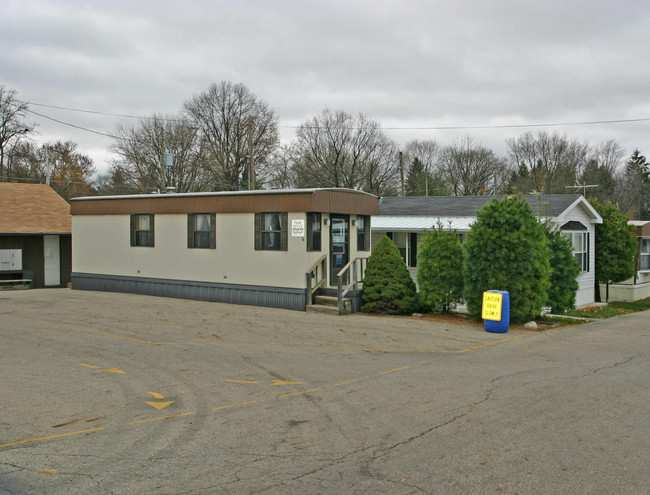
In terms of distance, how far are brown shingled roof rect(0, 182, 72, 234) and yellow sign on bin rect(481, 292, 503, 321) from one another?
18378 millimetres

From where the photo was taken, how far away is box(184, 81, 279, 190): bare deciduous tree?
1925 inches

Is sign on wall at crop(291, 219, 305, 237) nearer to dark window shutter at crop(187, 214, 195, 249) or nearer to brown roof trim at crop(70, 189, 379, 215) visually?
brown roof trim at crop(70, 189, 379, 215)

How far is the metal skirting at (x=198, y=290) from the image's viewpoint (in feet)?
58.7

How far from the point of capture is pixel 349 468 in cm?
554

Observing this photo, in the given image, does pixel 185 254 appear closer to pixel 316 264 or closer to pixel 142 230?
pixel 142 230

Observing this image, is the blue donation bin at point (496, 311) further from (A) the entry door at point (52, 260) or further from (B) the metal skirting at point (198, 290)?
(A) the entry door at point (52, 260)


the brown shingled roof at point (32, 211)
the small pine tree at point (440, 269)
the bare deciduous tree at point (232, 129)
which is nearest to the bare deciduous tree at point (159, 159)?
the bare deciduous tree at point (232, 129)

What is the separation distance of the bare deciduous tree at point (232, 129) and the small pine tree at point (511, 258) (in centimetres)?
3509

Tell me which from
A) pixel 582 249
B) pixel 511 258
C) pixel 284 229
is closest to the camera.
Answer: pixel 511 258

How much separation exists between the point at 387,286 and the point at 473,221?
21.2 feet

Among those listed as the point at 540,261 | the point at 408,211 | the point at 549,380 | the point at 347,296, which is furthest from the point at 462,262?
the point at 408,211

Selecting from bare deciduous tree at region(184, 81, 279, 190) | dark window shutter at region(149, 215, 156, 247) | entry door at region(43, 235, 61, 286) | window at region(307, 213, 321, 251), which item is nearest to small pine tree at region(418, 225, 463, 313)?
window at region(307, 213, 321, 251)

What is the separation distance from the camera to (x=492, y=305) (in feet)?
47.0

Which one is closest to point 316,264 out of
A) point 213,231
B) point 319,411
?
point 213,231
